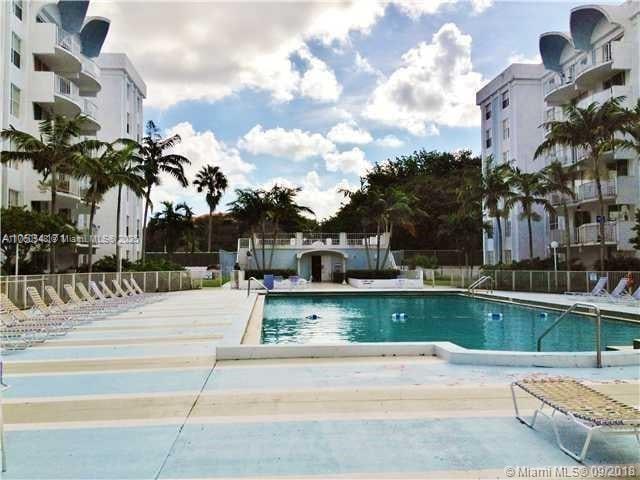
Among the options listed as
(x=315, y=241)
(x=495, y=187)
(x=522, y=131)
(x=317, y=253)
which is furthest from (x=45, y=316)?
(x=522, y=131)

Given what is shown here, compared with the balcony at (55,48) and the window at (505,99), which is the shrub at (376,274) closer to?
the window at (505,99)

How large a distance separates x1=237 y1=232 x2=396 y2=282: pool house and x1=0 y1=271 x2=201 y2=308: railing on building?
918 centimetres

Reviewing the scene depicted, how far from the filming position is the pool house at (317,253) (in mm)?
39562

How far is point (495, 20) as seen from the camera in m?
8.88

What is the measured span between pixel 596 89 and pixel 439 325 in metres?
23.3

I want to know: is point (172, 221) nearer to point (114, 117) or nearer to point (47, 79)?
point (114, 117)

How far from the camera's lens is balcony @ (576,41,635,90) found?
28.0 meters

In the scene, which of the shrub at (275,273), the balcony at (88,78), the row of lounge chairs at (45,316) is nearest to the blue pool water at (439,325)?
the row of lounge chairs at (45,316)

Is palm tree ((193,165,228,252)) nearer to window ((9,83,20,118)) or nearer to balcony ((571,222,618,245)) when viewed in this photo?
window ((9,83,20,118))

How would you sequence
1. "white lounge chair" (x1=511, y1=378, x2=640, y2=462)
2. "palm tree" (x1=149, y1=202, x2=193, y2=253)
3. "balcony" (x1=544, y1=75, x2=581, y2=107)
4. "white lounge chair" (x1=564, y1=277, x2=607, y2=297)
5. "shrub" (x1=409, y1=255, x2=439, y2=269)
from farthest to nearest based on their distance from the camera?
1. "palm tree" (x1=149, y1=202, x2=193, y2=253)
2. "shrub" (x1=409, y1=255, x2=439, y2=269)
3. "balcony" (x1=544, y1=75, x2=581, y2=107)
4. "white lounge chair" (x1=564, y1=277, x2=607, y2=297)
5. "white lounge chair" (x1=511, y1=378, x2=640, y2=462)

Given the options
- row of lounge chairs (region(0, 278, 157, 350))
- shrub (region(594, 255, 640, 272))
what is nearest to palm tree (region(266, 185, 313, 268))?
row of lounge chairs (region(0, 278, 157, 350))

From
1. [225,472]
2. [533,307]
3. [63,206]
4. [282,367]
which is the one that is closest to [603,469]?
[225,472]

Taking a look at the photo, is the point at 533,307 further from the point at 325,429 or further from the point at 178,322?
the point at 325,429

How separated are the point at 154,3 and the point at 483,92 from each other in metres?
40.3
